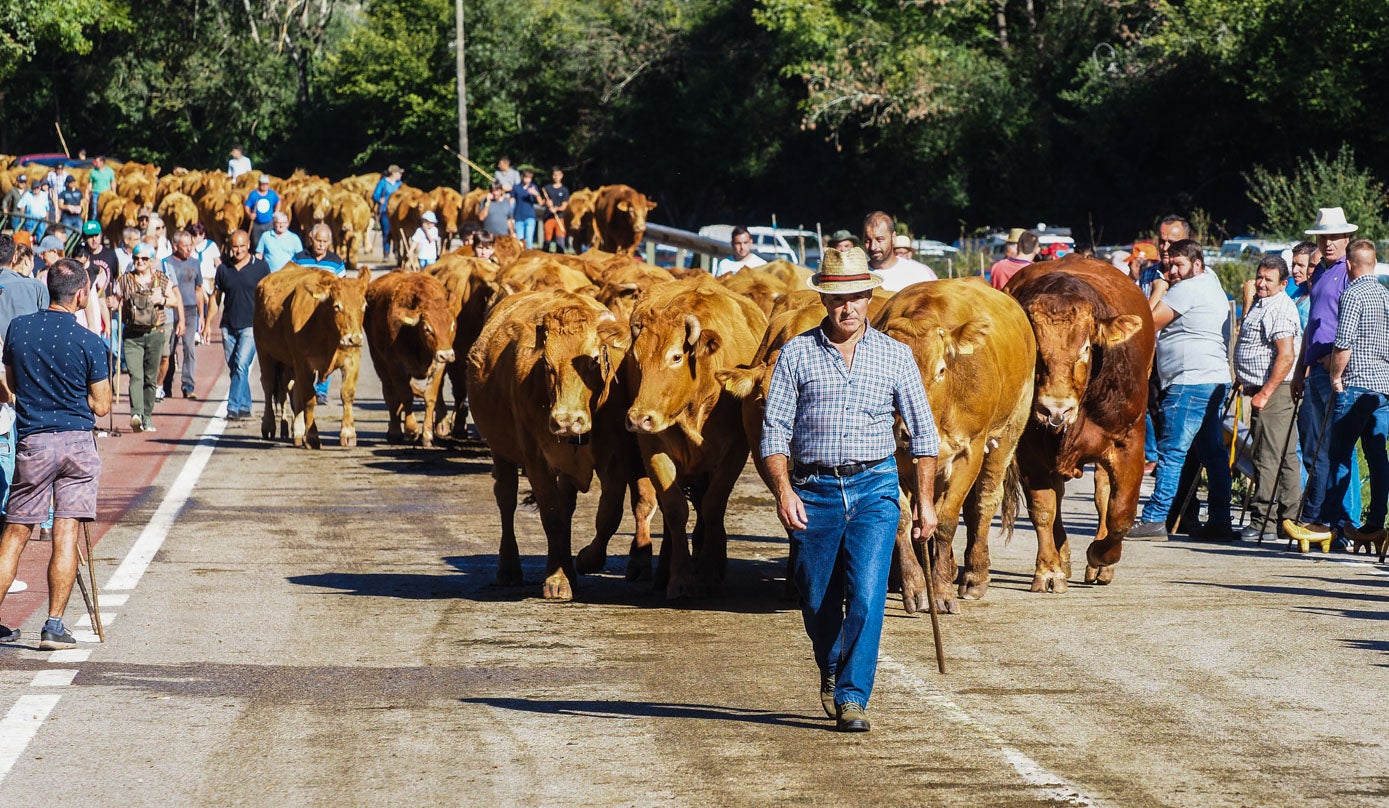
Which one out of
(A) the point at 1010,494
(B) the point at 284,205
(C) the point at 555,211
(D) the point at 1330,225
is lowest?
(A) the point at 1010,494

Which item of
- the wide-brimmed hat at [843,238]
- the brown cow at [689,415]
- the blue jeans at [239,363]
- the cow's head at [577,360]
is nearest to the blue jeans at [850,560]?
the wide-brimmed hat at [843,238]

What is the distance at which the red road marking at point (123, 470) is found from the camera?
36.6 feet

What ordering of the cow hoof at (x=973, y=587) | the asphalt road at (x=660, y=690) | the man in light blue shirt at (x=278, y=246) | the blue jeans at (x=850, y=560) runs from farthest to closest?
the man in light blue shirt at (x=278, y=246) → the cow hoof at (x=973, y=587) → the blue jeans at (x=850, y=560) → the asphalt road at (x=660, y=690)

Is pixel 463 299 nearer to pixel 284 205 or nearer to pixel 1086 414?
pixel 1086 414

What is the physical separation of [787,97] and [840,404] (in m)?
51.7

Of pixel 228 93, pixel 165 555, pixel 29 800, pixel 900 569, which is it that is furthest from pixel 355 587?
pixel 228 93

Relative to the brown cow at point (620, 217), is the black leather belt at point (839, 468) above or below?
below

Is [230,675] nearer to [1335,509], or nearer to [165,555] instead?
[165,555]

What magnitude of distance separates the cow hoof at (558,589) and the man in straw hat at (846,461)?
11.4 ft

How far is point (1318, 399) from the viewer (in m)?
13.5

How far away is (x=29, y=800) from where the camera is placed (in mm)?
6906

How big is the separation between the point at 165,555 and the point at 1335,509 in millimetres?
8020

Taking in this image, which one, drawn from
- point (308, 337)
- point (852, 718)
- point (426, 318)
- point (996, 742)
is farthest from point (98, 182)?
point (996, 742)

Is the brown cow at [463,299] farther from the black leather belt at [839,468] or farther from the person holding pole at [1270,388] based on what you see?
the black leather belt at [839,468]
